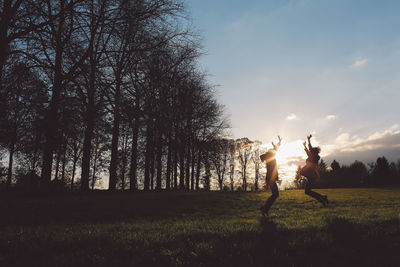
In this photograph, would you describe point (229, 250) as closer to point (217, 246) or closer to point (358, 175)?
point (217, 246)

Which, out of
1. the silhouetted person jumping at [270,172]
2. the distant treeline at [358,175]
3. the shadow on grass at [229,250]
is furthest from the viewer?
the distant treeline at [358,175]

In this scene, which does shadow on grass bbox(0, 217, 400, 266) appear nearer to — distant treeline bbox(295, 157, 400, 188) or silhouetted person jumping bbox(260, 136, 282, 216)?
silhouetted person jumping bbox(260, 136, 282, 216)

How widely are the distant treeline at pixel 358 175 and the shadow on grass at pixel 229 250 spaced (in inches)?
2628

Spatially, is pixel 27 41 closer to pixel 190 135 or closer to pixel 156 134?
pixel 156 134

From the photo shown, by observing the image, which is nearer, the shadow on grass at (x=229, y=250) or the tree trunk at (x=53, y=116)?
the shadow on grass at (x=229, y=250)

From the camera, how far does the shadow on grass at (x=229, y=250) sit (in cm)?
392

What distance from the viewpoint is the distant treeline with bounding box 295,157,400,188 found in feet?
240

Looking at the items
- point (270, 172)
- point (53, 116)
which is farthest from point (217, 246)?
point (53, 116)

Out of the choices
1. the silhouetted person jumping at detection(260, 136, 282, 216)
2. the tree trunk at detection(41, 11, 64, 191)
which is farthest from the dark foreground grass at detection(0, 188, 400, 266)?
the tree trunk at detection(41, 11, 64, 191)

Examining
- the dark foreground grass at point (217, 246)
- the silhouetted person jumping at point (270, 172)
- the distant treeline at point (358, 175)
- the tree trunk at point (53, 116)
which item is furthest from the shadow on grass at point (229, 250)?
the distant treeline at point (358, 175)

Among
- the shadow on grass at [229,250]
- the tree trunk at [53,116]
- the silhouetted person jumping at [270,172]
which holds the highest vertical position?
the tree trunk at [53,116]

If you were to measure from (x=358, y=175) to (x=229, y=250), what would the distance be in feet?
321

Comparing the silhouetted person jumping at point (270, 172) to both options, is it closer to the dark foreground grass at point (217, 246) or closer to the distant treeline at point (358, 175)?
the dark foreground grass at point (217, 246)

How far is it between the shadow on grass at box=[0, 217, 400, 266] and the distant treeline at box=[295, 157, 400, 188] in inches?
2628
